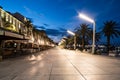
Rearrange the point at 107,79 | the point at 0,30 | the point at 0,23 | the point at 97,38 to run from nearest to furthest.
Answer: the point at 107,79
the point at 0,30
the point at 0,23
the point at 97,38

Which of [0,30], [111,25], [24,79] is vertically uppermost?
[111,25]

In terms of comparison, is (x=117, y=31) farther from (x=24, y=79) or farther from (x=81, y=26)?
(x=24, y=79)

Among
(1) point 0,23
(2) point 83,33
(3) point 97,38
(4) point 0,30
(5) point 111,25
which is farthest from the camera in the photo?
(3) point 97,38

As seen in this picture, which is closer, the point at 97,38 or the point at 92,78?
the point at 92,78

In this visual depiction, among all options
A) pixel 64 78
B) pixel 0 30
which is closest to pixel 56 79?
pixel 64 78

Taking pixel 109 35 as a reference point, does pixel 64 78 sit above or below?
below

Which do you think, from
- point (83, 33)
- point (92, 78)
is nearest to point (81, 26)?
point (83, 33)

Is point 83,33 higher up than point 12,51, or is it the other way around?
point 83,33

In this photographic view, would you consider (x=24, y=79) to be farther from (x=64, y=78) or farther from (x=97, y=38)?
(x=97, y=38)

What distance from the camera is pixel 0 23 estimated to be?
3712 cm

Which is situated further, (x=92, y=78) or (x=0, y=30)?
(x=0, y=30)

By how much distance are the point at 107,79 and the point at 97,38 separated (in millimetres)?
104120

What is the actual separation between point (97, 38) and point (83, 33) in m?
27.2

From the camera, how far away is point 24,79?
40.7ft
